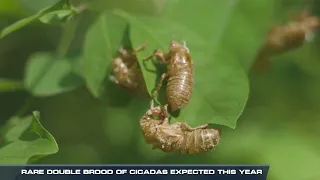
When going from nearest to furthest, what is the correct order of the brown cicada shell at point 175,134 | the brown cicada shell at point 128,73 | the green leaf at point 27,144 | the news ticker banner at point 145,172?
1. the green leaf at point 27,144
2. the brown cicada shell at point 175,134
3. the brown cicada shell at point 128,73
4. the news ticker banner at point 145,172

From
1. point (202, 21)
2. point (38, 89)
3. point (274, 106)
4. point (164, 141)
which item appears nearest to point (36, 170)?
point (38, 89)

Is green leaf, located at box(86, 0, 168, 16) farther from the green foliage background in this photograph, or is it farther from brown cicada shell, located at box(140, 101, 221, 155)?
brown cicada shell, located at box(140, 101, 221, 155)

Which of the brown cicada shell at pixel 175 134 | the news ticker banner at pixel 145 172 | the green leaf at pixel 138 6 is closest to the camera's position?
the brown cicada shell at pixel 175 134

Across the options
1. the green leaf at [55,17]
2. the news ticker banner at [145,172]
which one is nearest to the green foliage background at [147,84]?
the green leaf at [55,17]

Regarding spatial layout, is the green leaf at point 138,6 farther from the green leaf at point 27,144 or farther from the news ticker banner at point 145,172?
the green leaf at point 27,144

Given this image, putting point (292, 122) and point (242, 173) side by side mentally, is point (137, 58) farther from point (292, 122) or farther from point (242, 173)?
point (292, 122)

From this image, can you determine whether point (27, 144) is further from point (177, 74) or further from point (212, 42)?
point (212, 42)

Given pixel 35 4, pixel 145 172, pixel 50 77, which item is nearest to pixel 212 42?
pixel 145 172
